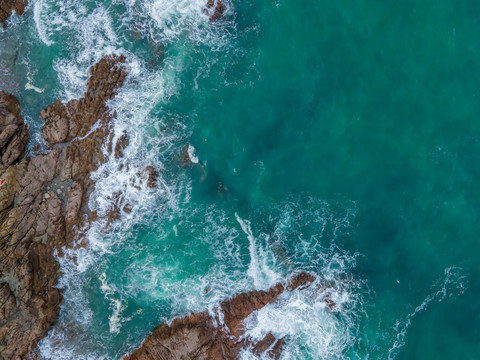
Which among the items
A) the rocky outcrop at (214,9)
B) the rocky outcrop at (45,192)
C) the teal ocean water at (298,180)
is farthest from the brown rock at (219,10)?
the rocky outcrop at (45,192)

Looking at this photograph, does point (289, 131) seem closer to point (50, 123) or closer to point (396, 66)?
point (396, 66)

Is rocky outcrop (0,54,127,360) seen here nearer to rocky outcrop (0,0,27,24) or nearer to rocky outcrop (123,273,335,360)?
rocky outcrop (0,0,27,24)

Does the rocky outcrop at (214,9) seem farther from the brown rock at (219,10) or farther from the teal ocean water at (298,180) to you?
the teal ocean water at (298,180)

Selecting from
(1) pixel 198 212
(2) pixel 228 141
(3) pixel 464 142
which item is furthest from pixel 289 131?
(3) pixel 464 142

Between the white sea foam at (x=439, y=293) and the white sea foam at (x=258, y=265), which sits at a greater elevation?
the white sea foam at (x=258, y=265)

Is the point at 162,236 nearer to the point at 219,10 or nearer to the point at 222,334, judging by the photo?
the point at 222,334

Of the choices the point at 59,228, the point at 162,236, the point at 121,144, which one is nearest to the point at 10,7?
the point at 121,144
